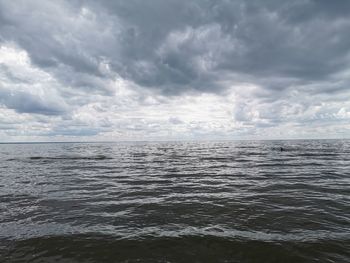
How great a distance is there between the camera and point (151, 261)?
22.9 feet

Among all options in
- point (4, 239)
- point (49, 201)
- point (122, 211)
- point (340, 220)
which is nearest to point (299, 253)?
point (340, 220)

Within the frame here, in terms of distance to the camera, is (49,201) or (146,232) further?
(49,201)

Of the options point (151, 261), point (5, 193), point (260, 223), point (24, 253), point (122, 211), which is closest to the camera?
point (151, 261)

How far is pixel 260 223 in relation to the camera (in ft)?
33.1

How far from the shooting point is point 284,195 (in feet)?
49.7

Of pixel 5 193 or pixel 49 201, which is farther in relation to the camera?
pixel 5 193

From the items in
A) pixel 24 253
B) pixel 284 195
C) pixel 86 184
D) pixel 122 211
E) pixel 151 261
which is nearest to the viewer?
pixel 151 261

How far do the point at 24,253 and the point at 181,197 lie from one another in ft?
30.6

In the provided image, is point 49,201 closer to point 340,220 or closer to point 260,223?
point 260,223

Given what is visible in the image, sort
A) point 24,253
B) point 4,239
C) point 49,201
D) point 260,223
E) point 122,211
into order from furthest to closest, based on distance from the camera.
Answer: point 49,201 → point 122,211 → point 260,223 → point 4,239 → point 24,253

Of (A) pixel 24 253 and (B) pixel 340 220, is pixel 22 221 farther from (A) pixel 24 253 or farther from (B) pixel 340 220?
(B) pixel 340 220

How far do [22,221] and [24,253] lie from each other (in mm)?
3737

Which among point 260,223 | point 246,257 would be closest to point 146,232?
point 246,257

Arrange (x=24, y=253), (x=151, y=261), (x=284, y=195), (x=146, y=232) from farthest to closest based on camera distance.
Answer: (x=284, y=195)
(x=146, y=232)
(x=24, y=253)
(x=151, y=261)
